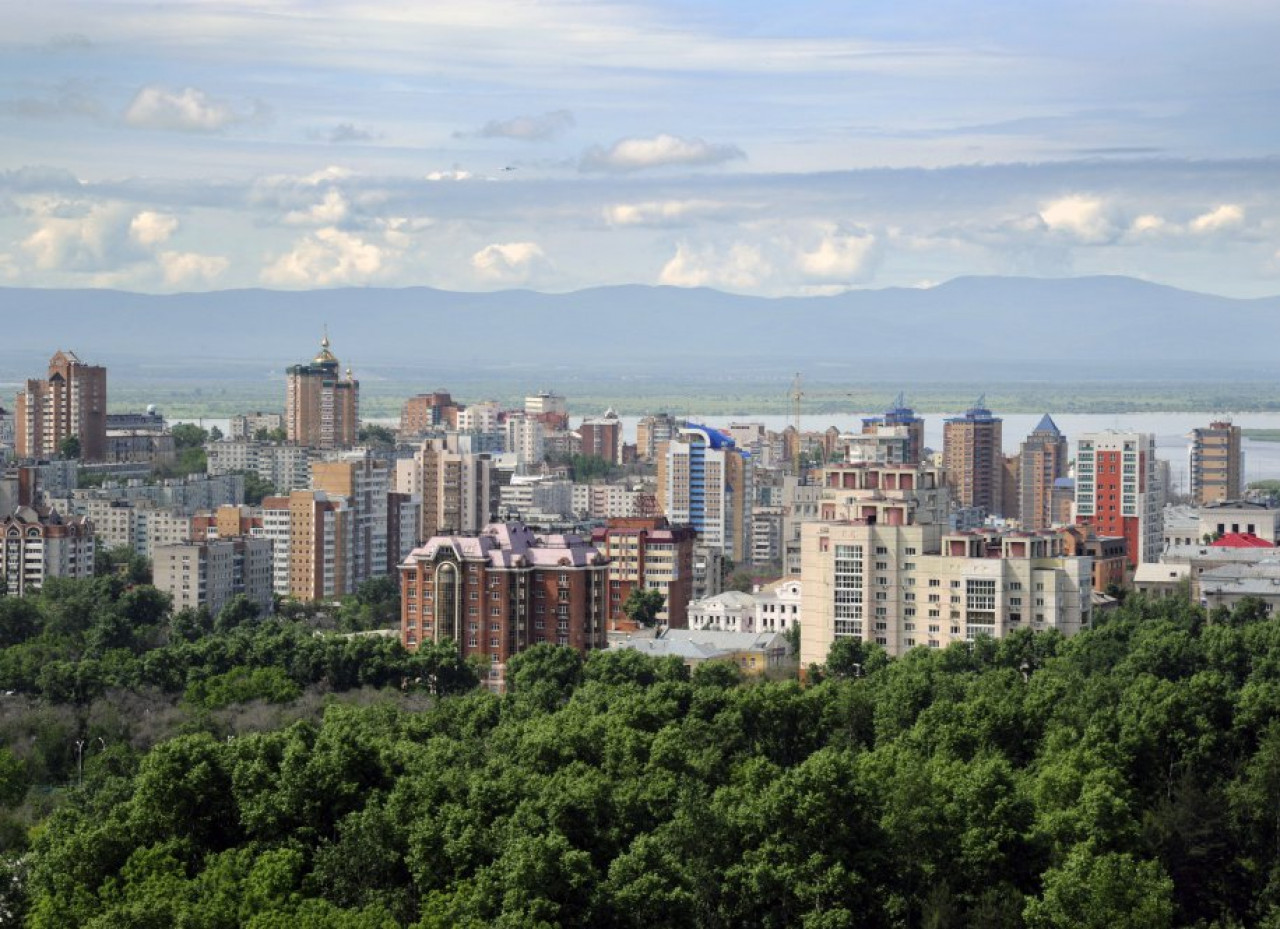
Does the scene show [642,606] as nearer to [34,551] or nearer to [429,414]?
[34,551]

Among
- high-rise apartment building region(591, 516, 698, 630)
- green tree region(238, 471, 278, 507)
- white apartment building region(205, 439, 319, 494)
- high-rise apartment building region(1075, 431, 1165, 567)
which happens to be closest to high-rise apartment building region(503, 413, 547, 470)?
white apartment building region(205, 439, 319, 494)

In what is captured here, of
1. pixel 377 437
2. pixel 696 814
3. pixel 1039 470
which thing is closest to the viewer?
pixel 696 814

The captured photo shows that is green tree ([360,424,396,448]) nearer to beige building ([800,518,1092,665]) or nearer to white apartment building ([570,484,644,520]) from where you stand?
white apartment building ([570,484,644,520])

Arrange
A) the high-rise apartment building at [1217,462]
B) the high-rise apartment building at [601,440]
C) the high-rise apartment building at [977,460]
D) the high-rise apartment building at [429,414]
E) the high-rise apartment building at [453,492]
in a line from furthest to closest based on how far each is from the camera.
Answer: the high-rise apartment building at [429,414]
the high-rise apartment building at [601,440]
the high-rise apartment building at [977,460]
the high-rise apartment building at [1217,462]
the high-rise apartment building at [453,492]

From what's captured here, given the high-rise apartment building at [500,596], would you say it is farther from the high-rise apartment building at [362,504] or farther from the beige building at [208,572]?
the high-rise apartment building at [362,504]

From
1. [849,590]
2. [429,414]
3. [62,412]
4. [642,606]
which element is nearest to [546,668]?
[849,590]

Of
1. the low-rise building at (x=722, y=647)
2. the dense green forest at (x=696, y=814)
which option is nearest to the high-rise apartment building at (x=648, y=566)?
the low-rise building at (x=722, y=647)
